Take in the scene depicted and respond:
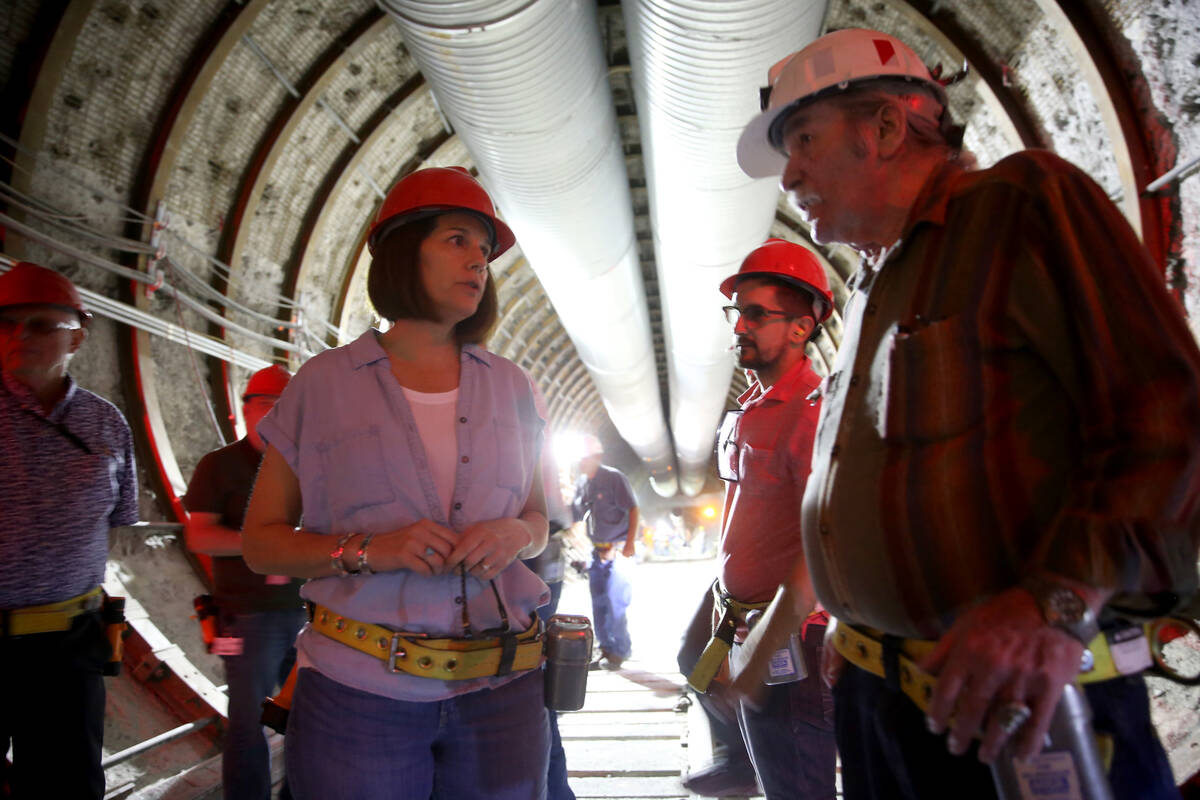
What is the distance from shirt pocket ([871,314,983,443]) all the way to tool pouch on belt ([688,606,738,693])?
3.81ft

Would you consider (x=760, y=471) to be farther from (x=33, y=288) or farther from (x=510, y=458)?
(x=33, y=288)

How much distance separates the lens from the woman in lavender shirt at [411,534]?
1.37m

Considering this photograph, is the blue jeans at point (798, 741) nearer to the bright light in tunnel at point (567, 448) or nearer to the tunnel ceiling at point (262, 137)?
the tunnel ceiling at point (262, 137)

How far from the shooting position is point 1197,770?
2576 mm

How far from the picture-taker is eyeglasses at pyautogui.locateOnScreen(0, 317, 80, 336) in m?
2.47

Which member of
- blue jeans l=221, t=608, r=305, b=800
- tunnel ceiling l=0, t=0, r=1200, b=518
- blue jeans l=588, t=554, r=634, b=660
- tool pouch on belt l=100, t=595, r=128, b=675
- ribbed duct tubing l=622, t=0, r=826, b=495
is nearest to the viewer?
tool pouch on belt l=100, t=595, r=128, b=675

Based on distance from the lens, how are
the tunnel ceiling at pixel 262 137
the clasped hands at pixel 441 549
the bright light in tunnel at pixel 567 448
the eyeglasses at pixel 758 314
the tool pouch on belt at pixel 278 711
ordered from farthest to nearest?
1. the bright light in tunnel at pixel 567 448
2. the tunnel ceiling at pixel 262 137
3. the eyeglasses at pixel 758 314
4. the tool pouch on belt at pixel 278 711
5. the clasped hands at pixel 441 549

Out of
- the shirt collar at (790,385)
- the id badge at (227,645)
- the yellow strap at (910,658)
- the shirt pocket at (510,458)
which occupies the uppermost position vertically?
the shirt collar at (790,385)

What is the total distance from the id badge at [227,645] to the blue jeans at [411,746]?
1.73 meters

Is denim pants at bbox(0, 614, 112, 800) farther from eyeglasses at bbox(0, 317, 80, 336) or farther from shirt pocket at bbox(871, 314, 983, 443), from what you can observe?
shirt pocket at bbox(871, 314, 983, 443)

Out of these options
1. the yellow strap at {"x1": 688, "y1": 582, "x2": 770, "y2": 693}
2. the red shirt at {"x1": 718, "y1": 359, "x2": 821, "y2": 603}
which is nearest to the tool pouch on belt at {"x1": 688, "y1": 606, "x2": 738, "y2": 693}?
the yellow strap at {"x1": 688, "y1": 582, "x2": 770, "y2": 693}

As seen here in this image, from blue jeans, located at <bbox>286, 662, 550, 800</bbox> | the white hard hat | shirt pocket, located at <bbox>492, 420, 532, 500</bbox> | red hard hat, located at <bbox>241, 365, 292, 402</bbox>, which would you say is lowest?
blue jeans, located at <bbox>286, 662, 550, 800</bbox>

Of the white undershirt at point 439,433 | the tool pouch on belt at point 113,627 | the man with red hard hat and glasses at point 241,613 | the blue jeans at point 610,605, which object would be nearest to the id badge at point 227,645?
the man with red hard hat and glasses at point 241,613

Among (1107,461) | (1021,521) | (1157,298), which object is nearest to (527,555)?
(1021,521)
